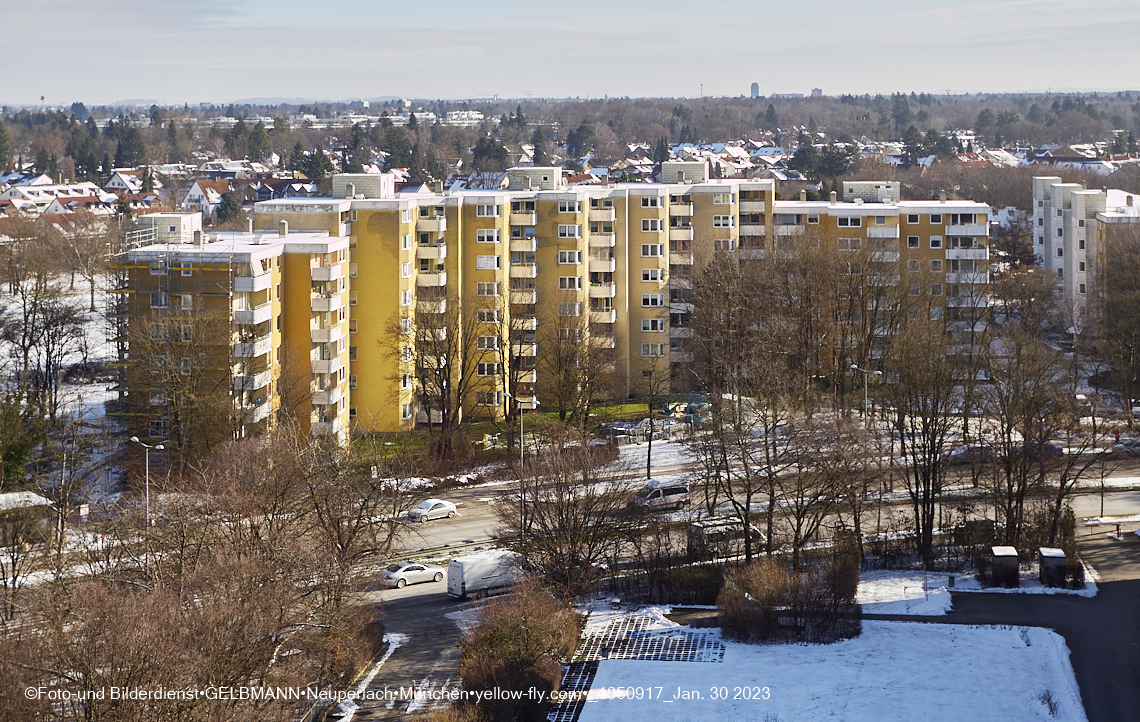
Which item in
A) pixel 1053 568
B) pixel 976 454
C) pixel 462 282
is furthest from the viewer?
pixel 462 282

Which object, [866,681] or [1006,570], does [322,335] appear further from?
[866,681]

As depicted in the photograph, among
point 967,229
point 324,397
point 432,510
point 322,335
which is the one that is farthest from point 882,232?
point 432,510

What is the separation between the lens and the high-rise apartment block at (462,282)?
1602 inches

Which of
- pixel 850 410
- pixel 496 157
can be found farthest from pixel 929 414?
pixel 496 157

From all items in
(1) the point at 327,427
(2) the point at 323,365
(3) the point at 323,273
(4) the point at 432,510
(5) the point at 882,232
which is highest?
(5) the point at 882,232

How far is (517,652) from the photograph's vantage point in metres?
25.0

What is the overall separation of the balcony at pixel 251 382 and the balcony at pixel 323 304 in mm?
3792

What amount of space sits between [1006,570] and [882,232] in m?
28.0

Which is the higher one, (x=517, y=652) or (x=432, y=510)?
(x=517, y=652)

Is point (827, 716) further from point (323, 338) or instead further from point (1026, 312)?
point (1026, 312)

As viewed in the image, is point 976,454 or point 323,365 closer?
point 976,454

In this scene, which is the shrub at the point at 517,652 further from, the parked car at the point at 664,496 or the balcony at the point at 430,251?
the balcony at the point at 430,251

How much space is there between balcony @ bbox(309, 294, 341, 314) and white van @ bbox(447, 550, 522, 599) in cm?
1544

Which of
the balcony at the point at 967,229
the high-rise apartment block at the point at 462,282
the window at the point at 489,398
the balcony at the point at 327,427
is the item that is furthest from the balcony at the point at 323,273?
the balcony at the point at 967,229
